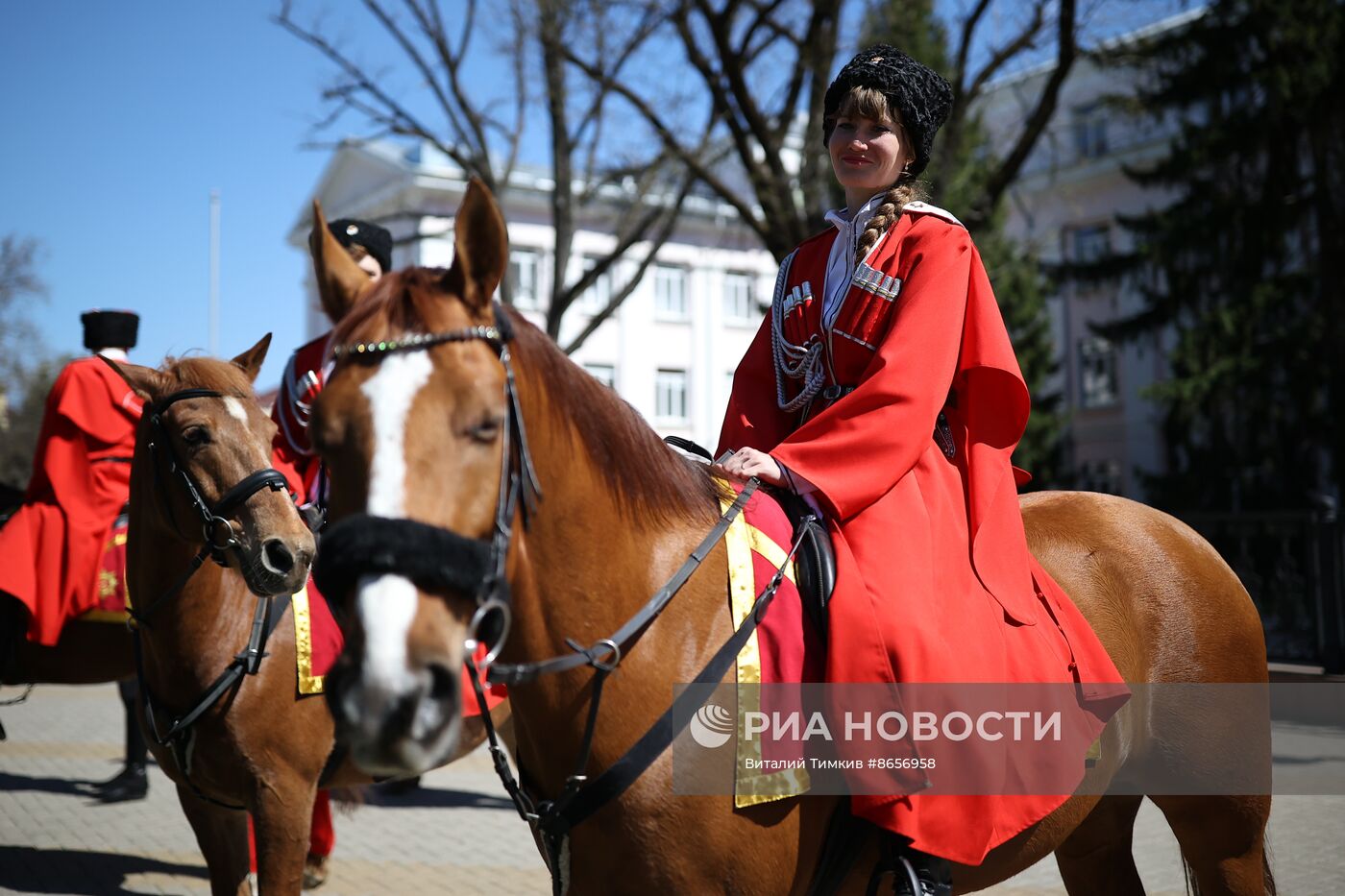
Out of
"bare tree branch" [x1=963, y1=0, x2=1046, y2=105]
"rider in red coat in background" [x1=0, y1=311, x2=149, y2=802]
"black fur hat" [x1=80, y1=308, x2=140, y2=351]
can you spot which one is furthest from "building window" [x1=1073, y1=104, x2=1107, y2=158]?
"rider in red coat in background" [x1=0, y1=311, x2=149, y2=802]

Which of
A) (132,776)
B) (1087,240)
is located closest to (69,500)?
(132,776)

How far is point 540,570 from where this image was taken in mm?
2109

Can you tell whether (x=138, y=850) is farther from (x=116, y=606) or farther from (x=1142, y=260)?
(x=1142, y=260)

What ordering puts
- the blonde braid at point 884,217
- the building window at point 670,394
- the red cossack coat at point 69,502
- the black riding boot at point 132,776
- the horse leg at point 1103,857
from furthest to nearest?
the building window at point 670,394 → the black riding boot at point 132,776 → the red cossack coat at point 69,502 → the horse leg at point 1103,857 → the blonde braid at point 884,217

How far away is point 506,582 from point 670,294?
1573 inches

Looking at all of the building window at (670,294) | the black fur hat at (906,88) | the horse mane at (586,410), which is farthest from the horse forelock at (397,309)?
the building window at (670,294)

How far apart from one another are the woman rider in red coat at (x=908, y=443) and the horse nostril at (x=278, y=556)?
1.72 meters

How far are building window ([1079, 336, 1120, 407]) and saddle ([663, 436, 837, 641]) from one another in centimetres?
3388

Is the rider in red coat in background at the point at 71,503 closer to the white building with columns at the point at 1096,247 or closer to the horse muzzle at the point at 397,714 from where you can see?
the horse muzzle at the point at 397,714

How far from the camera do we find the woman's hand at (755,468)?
246 centimetres

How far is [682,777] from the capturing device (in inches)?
86.4

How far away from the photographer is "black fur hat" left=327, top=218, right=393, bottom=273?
5.07 metres

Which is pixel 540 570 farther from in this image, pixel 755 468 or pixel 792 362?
pixel 792 362

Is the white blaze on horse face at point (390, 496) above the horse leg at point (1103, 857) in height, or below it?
above
